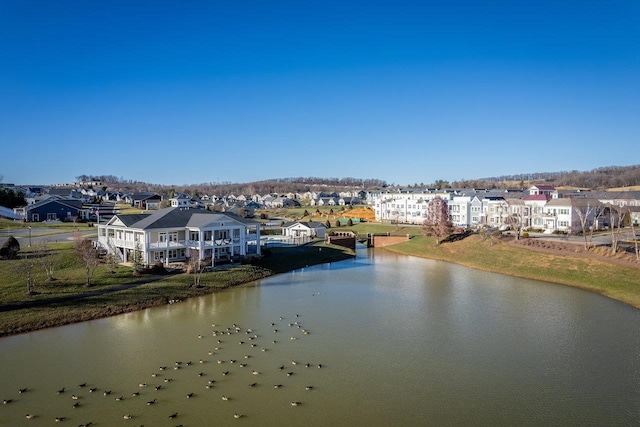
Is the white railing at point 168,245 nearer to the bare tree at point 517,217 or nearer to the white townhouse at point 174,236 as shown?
the white townhouse at point 174,236

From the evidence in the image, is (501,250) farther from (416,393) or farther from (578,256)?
(416,393)

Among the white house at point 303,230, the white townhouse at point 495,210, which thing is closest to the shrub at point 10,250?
the white house at point 303,230

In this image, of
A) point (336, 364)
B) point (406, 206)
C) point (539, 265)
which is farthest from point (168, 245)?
point (406, 206)

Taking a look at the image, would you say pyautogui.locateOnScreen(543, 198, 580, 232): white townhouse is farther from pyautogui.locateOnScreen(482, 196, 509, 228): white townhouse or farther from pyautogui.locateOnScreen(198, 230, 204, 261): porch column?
pyautogui.locateOnScreen(198, 230, 204, 261): porch column

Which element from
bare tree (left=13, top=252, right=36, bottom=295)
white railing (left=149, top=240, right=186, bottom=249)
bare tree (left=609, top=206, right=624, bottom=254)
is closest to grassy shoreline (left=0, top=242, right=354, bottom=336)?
bare tree (left=13, top=252, right=36, bottom=295)

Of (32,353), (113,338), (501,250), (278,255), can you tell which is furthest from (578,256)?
(32,353)
